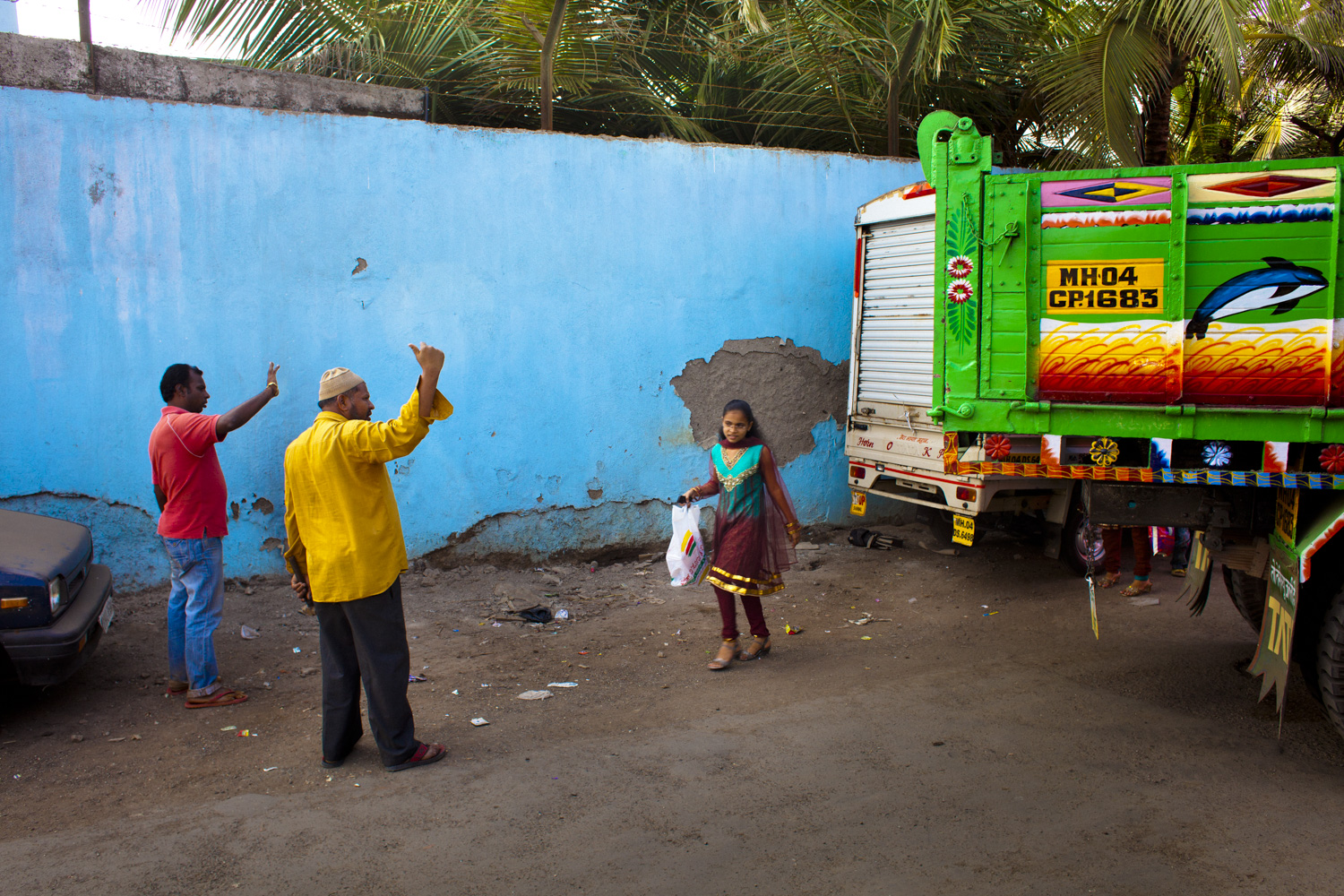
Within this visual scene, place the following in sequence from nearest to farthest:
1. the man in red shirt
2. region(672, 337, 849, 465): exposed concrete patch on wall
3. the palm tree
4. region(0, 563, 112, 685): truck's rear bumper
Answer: region(0, 563, 112, 685): truck's rear bumper < the man in red shirt < region(672, 337, 849, 465): exposed concrete patch on wall < the palm tree

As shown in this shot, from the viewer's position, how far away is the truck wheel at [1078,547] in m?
6.55

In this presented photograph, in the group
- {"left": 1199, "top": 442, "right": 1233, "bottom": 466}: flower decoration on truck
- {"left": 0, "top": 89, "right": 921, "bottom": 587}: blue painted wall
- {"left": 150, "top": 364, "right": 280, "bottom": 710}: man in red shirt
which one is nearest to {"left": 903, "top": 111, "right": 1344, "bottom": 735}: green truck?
{"left": 1199, "top": 442, "right": 1233, "bottom": 466}: flower decoration on truck

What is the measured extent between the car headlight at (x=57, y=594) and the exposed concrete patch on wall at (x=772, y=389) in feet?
13.7

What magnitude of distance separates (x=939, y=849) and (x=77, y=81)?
20.6 ft

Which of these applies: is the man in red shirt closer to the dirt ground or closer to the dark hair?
the dark hair

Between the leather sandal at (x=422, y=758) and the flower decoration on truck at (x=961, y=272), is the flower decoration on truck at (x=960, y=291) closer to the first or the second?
the flower decoration on truck at (x=961, y=272)

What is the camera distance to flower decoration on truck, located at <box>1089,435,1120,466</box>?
378 centimetres

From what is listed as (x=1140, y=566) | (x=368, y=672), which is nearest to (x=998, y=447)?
(x=368, y=672)

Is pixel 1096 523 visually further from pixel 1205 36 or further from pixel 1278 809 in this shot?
pixel 1205 36

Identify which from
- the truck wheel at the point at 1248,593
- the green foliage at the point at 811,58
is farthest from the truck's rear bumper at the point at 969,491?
the green foliage at the point at 811,58

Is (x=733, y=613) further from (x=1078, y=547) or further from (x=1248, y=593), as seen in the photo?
(x=1078, y=547)

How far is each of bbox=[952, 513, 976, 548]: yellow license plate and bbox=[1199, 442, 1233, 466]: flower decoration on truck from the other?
2387mm

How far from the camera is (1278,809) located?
3.33 metres

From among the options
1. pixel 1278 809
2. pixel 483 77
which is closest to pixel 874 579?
pixel 1278 809
